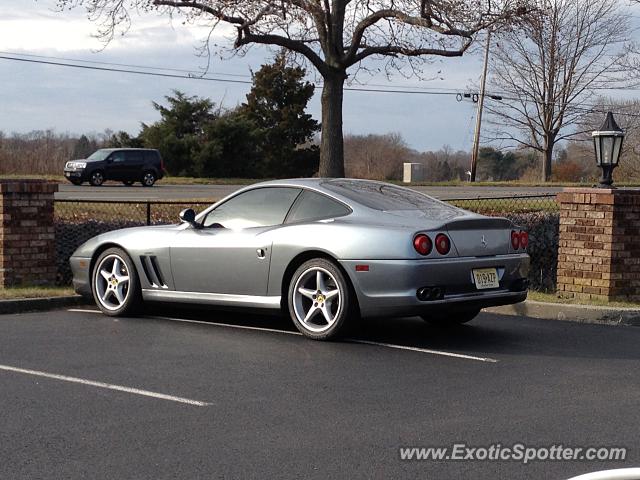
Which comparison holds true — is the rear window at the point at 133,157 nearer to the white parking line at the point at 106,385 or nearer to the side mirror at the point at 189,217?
the side mirror at the point at 189,217

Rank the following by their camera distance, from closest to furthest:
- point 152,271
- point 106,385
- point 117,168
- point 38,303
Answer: point 106,385
point 152,271
point 38,303
point 117,168

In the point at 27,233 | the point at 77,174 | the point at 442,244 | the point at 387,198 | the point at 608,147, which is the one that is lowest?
the point at 27,233

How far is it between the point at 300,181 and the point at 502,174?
70201 mm

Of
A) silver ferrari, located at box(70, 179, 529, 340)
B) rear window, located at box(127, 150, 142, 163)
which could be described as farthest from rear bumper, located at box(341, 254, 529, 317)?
rear window, located at box(127, 150, 142, 163)

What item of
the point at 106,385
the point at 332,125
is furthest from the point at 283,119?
the point at 106,385

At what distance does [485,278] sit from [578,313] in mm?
1994

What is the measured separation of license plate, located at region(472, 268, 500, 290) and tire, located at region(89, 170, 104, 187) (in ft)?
90.7

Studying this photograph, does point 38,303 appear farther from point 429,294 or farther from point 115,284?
point 429,294

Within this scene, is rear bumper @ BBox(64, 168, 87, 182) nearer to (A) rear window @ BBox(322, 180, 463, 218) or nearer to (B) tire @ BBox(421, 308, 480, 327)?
(A) rear window @ BBox(322, 180, 463, 218)

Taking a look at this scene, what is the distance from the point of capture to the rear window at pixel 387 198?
26.0 ft

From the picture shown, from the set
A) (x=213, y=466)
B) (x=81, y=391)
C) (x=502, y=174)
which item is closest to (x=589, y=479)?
(x=213, y=466)

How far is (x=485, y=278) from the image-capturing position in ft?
24.9

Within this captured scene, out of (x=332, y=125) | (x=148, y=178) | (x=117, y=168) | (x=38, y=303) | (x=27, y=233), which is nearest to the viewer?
(x=38, y=303)

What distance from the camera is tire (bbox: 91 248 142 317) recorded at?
8.86 meters
